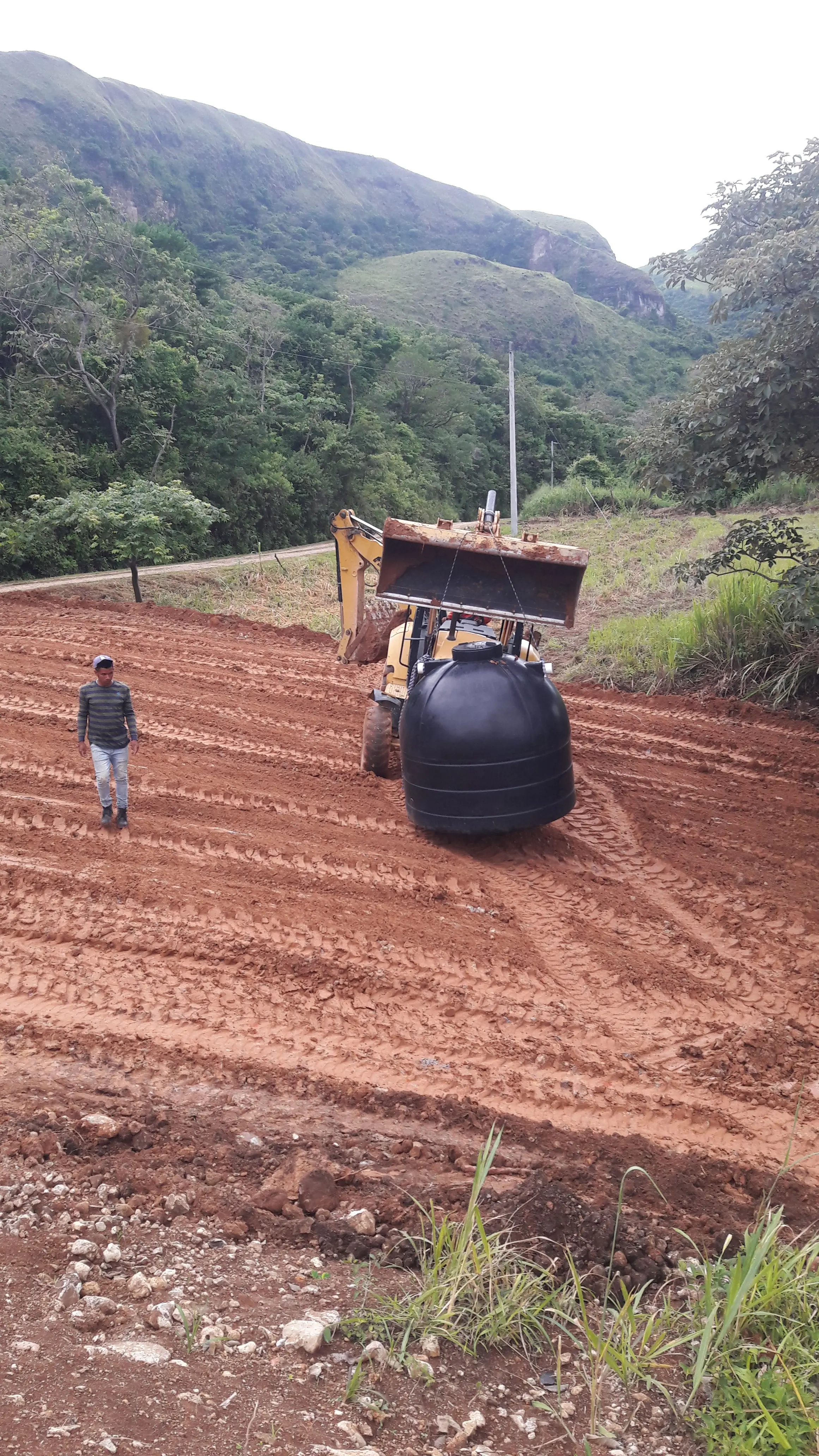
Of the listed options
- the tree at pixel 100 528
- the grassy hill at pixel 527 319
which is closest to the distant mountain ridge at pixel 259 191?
the grassy hill at pixel 527 319

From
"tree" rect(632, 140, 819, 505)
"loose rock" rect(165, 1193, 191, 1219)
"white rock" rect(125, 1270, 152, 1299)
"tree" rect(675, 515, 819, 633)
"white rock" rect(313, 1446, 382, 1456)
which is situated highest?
"tree" rect(632, 140, 819, 505)

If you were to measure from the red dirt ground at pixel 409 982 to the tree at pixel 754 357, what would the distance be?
284 cm

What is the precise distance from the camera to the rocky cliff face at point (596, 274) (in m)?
99.9

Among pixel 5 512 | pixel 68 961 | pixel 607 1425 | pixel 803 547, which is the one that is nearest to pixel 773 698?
pixel 803 547

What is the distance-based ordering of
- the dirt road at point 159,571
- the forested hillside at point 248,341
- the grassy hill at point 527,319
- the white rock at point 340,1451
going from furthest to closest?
the grassy hill at point 527,319 < the forested hillside at point 248,341 < the dirt road at point 159,571 < the white rock at point 340,1451

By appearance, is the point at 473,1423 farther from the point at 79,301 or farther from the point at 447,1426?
the point at 79,301

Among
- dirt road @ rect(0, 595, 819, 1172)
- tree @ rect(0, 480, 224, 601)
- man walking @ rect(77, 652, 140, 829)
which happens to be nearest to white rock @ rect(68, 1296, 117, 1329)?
dirt road @ rect(0, 595, 819, 1172)

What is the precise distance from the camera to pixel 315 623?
56.4 ft

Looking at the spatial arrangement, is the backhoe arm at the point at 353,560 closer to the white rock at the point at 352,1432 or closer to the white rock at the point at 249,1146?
the white rock at the point at 249,1146

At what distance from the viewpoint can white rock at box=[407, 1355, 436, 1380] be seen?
278 centimetres

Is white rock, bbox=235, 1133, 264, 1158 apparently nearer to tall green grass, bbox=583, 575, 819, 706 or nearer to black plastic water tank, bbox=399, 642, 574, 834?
black plastic water tank, bbox=399, 642, 574, 834

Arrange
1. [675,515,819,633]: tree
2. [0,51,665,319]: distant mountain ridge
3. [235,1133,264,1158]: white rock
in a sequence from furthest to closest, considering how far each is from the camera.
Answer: [0,51,665,319]: distant mountain ridge
[675,515,819,633]: tree
[235,1133,264,1158]: white rock

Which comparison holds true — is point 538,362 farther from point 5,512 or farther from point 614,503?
point 5,512

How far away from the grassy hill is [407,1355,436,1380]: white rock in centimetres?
6328
